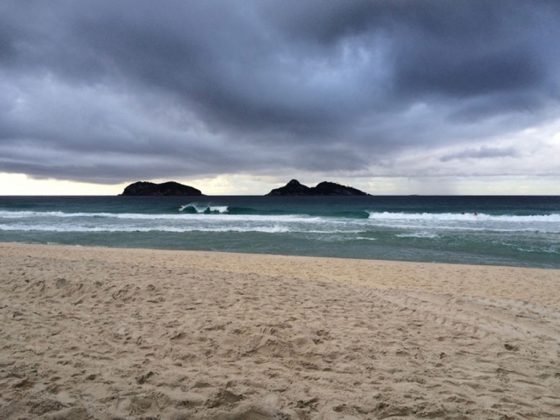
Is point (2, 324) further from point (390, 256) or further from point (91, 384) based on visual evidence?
point (390, 256)

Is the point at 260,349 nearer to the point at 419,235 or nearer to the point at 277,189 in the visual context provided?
the point at 419,235

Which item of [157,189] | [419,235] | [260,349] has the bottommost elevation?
[260,349]

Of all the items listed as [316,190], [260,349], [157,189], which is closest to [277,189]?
[316,190]

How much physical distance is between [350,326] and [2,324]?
4.70 metres

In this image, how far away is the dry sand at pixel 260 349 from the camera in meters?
2.95

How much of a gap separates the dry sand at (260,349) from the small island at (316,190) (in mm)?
132645

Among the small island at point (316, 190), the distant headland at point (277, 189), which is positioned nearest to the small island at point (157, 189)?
the distant headland at point (277, 189)

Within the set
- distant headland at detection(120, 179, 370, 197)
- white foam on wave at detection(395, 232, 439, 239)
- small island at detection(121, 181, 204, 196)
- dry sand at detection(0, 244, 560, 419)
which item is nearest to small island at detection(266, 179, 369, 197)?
distant headland at detection(120, 179, 370, 197)

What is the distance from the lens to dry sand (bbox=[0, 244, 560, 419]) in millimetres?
2953

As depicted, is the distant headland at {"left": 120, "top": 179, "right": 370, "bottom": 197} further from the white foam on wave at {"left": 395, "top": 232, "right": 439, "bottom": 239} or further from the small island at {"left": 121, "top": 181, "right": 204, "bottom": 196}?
the white foam on wave at {"left": 395, "top": 232, "right": 439, "bottom": 239}

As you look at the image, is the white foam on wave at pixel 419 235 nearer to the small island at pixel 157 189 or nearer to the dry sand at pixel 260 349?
the dry sand at pixel 260 349

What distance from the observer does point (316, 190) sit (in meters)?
139

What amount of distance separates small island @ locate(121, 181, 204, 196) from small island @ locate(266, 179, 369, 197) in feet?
127

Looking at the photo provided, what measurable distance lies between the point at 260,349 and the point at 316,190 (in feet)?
446
